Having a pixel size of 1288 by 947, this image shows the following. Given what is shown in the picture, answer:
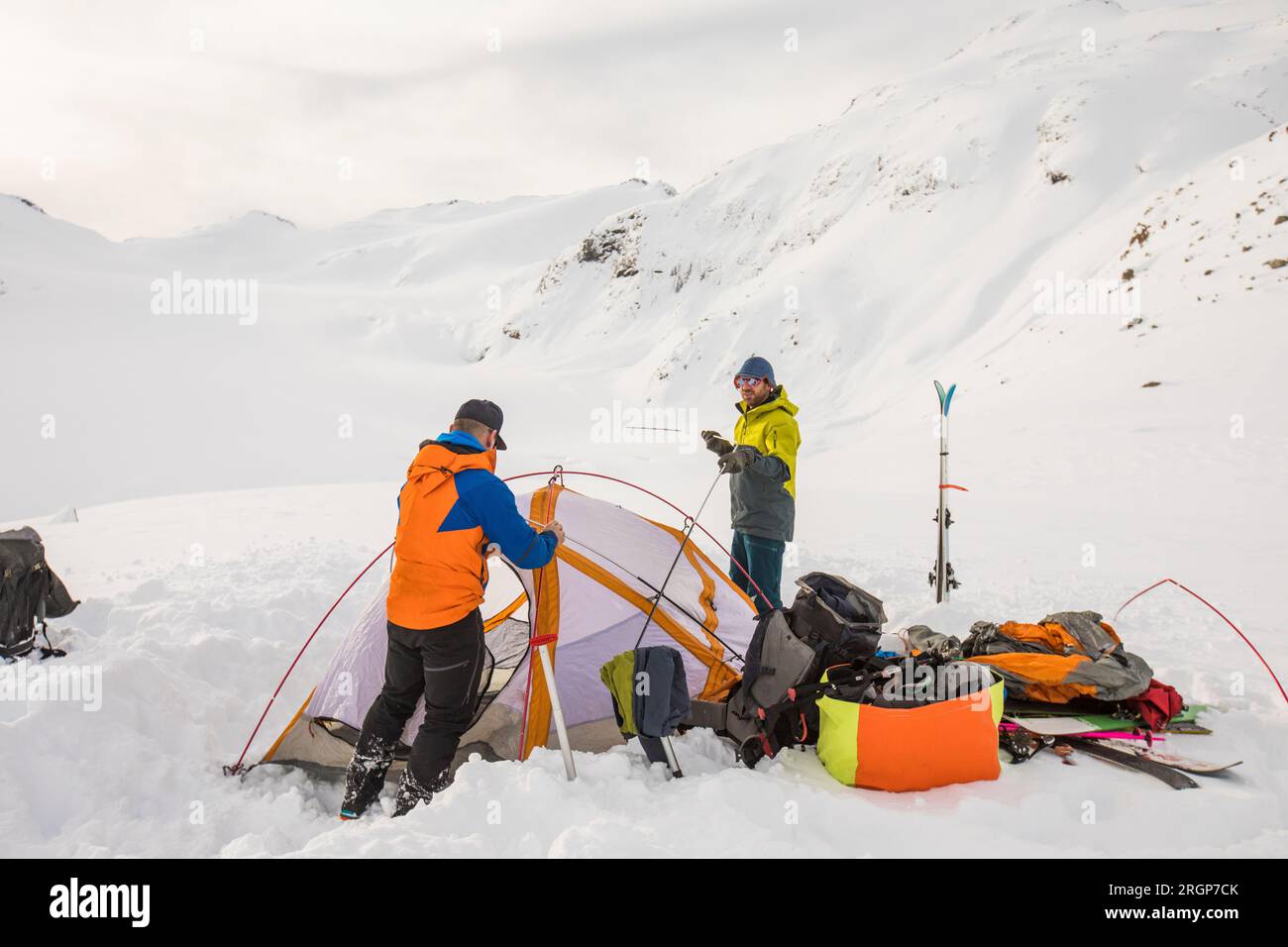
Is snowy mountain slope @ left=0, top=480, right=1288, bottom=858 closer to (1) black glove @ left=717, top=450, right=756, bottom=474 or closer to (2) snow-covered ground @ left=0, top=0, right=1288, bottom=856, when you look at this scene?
(2) snow-covered ground @ left=0, top=0, right=1288, bottom=856

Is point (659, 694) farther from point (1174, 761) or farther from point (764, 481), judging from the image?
point (1174, 761)

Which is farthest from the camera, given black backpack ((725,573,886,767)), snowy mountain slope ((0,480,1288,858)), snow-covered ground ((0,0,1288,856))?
black backpack ((725,573,886,767))

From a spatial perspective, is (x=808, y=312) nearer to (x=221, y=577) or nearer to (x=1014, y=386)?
(x=1014, y=386)

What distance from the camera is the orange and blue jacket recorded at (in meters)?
3.32

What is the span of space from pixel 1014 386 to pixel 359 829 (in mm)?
16473

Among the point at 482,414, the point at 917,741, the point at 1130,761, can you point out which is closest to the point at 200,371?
the point at 482,414

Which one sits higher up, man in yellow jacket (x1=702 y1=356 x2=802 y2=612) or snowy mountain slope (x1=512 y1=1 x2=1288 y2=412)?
snowy mountain slope (x1=512 y1=1 x2=1288 y2=412)

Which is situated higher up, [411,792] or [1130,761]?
[1130,761]

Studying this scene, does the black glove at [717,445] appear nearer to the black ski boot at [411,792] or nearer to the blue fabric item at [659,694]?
the blue fabric item at [659,694]

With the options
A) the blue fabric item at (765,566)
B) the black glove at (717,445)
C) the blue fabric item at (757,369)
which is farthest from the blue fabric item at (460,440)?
the blue fabric item at (765,566)

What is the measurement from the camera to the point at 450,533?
335cm

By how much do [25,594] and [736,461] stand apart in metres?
4.84

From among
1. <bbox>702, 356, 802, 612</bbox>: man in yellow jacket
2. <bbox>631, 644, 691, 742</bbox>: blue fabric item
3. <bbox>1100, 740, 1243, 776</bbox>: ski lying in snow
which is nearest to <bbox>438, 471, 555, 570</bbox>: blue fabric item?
<bbox>631, 644, 691, 742</bbox>: blue fabric item

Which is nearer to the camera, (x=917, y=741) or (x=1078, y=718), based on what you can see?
(x=917, y=741)
